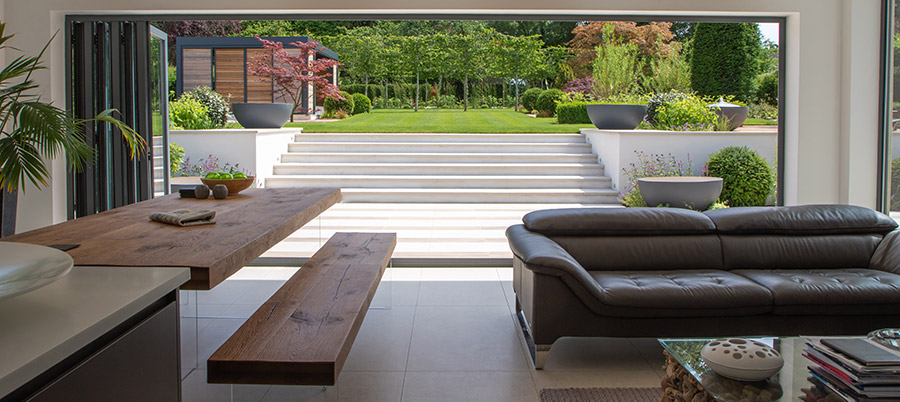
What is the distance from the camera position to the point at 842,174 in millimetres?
4875

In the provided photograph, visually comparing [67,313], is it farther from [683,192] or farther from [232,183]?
→ [683,192]

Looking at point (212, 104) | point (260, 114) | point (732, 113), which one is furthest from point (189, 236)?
point (732, 113)

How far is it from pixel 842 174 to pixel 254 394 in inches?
173

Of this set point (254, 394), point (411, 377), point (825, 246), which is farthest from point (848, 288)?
point (254, 394)

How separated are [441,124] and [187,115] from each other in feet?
17.1

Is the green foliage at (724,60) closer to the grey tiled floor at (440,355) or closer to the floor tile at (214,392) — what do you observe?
the grey tiled floor at (440,355)

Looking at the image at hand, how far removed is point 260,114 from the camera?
974 cm

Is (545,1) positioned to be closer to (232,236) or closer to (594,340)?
(594,340)

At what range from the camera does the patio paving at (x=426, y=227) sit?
588 centimetres

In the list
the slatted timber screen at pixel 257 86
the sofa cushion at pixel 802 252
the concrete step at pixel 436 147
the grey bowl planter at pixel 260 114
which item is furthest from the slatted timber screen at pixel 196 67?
the sofa cushion at pixel 802 252

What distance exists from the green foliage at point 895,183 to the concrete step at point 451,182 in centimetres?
402

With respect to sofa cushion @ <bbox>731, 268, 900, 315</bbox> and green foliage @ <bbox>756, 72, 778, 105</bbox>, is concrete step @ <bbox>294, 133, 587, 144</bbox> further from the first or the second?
sofa cushion @ <bbox>731, 268, 900, 315</bbox>

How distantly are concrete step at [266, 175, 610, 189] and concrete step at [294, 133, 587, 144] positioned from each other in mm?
1670

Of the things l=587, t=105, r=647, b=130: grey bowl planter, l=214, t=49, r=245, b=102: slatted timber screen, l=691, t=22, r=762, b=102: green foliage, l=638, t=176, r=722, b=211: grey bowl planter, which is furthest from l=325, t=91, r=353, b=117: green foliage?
l=638, t=176, r=722, b=211: grey bowl planter
